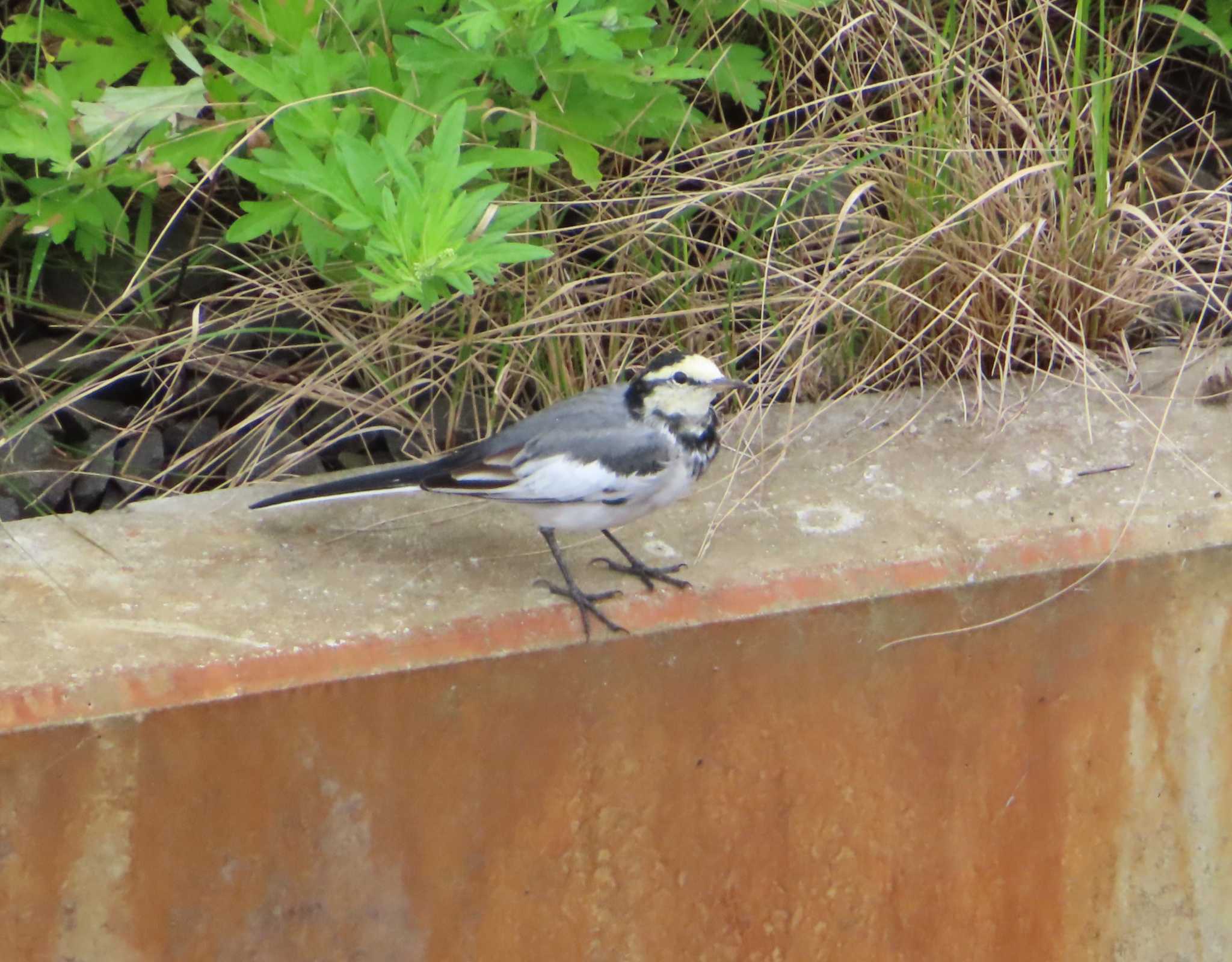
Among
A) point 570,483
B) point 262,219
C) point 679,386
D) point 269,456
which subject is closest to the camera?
point 570,483

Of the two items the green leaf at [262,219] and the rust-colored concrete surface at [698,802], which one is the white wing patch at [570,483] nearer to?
the rust-colored concrete surface at [698,802]

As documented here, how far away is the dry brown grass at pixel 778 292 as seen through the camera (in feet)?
9.32

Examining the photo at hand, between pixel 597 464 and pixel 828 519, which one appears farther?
pixel 828 519

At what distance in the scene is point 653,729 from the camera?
2111mm

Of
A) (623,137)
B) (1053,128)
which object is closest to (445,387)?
(623,137)

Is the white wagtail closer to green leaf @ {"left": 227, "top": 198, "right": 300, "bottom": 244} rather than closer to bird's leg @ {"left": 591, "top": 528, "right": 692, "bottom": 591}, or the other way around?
bird's leg @ {"left": 591, "top": 528, "right": 692, "bottom": 591}

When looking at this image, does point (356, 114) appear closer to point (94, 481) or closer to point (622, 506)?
point (622, 506)

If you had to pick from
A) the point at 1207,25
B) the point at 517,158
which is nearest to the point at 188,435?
the point at 517,158

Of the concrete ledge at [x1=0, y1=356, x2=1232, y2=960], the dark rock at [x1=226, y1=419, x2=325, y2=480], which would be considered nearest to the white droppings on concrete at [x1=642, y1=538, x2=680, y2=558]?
the concrete ledge at [x1=0, y1=356, x2=1232, y2=960]

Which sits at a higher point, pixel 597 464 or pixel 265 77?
pixel 265 77

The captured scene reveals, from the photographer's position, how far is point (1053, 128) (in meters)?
3.05

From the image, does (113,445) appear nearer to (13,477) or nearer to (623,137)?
(13,477)

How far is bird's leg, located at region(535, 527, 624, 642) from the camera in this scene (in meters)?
2.09

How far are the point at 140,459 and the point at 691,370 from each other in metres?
1.24
